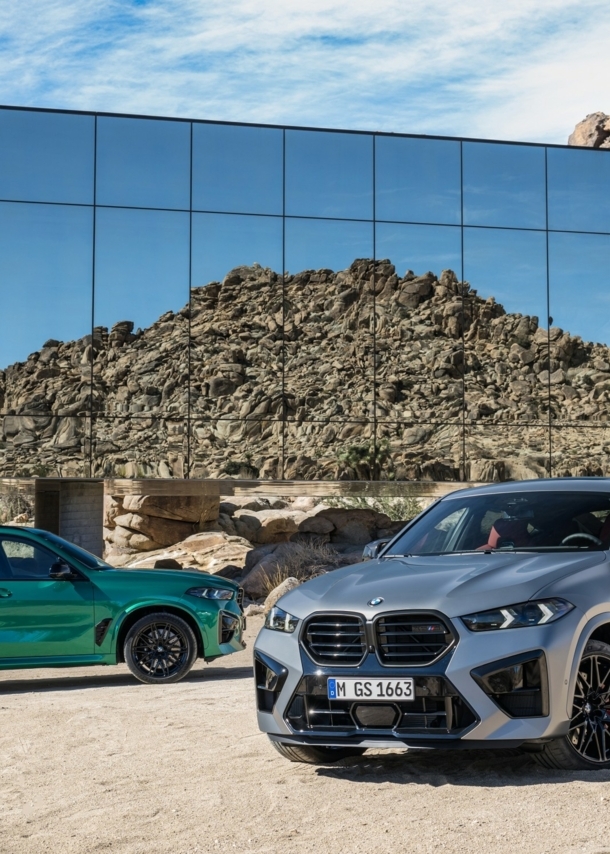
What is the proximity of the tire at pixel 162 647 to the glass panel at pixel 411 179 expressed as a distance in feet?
54.2

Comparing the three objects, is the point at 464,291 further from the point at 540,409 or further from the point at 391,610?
the point at 391,610

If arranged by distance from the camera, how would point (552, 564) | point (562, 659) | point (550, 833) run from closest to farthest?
point (550, 833)
point (562, 659)
point (552, 564)

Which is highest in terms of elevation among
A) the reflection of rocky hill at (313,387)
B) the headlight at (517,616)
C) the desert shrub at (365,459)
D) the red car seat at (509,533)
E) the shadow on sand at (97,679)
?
the reflection of rocky hill at (313,387)

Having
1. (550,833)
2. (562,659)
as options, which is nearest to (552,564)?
(562,659)

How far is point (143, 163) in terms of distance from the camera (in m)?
25.8

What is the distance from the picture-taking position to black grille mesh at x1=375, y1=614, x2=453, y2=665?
20.3 feet

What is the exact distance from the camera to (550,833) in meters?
5.30

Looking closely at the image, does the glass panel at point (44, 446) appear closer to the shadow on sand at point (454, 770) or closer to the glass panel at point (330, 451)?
the glass panel at point (330, 451)

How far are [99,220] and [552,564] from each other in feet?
67.3

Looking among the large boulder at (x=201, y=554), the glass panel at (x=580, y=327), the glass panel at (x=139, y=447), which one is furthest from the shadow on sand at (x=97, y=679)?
the glass panel at (x=580, y=327)

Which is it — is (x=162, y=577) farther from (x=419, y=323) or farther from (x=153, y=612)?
(x=419, y=323)

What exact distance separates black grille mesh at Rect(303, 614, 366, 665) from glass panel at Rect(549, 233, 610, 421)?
69.7 feet

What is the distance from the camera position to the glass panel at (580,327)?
89.5ft

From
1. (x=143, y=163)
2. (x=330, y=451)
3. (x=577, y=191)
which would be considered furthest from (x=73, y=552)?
(x=577, y=191)
